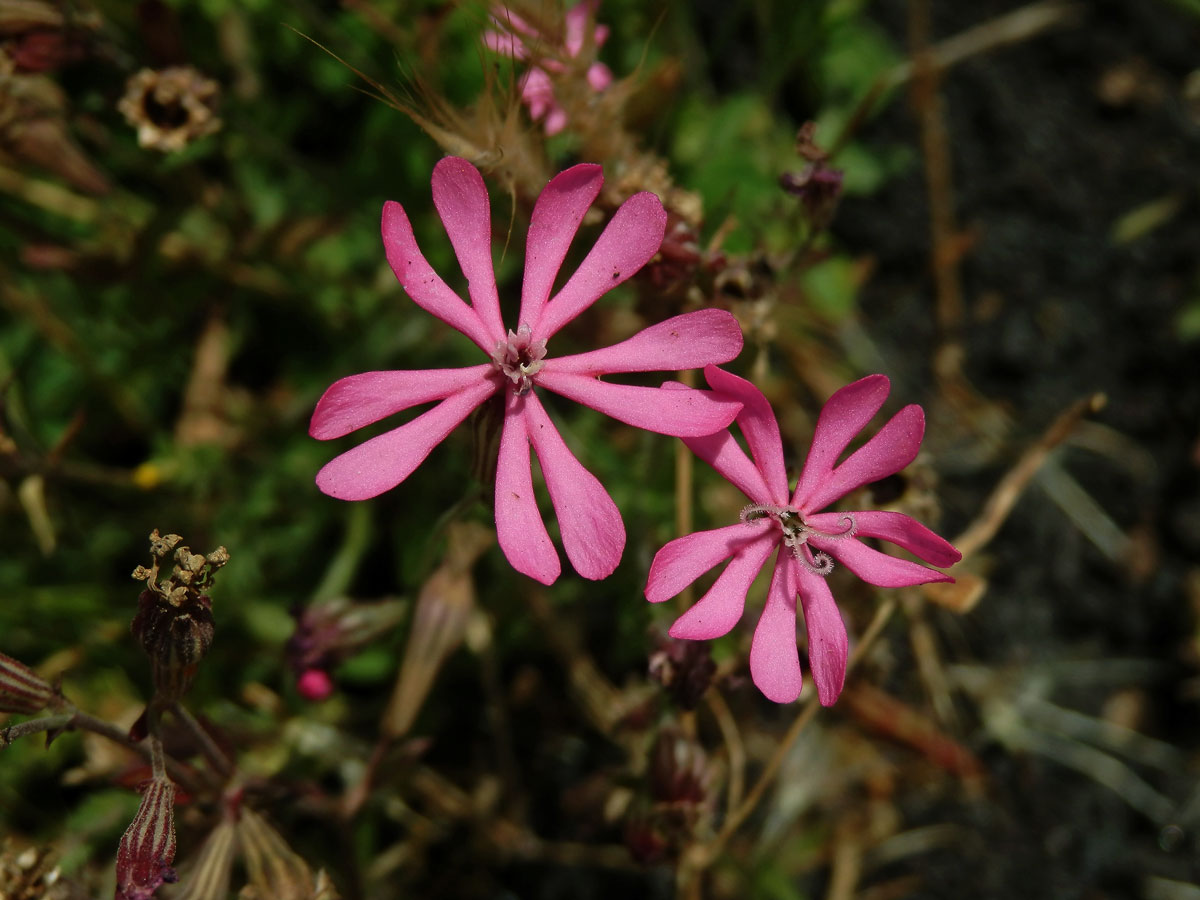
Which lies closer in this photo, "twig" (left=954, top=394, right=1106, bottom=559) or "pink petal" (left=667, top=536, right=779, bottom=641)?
"pink petal" (left=667, top=536, right=779, bottom=641)

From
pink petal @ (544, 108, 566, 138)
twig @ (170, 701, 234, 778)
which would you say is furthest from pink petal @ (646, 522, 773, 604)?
pink petal @ (544, 108, 566, 138)

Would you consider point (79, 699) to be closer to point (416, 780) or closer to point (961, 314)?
point (416, 780)

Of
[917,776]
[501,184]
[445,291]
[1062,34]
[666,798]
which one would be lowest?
[917,776]

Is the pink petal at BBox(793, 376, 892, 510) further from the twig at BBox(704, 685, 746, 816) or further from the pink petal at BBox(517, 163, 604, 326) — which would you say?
the twig at BBox(704, 685, 746, 816)

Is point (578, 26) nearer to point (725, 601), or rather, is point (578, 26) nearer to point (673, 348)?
point (673, 348)

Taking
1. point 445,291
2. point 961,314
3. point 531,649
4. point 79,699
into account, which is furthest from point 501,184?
point 961,314

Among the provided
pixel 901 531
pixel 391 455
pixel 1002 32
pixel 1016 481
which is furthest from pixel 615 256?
pixel 1002 32
